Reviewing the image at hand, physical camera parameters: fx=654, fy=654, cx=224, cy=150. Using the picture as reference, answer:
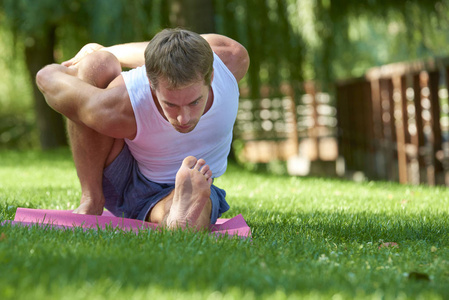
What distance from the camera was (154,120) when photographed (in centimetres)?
319

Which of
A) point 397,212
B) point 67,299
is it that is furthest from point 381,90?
point 67,299

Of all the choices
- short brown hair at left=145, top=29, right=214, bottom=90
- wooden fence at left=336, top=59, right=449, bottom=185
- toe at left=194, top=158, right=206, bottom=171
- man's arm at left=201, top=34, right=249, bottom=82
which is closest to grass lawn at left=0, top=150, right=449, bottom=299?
toe at left=194, top=158, right=206, bottom=171

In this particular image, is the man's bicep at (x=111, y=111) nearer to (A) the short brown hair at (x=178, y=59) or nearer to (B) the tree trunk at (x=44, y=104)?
(A) the short brown hair at (x=178, y=59)

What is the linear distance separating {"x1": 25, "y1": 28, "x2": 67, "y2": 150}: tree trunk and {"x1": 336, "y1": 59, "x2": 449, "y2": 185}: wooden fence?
563 centimetres

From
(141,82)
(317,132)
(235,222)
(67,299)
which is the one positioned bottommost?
(317,132)

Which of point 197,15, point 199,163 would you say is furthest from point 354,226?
point 197,15

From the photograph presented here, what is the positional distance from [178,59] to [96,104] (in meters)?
0.49

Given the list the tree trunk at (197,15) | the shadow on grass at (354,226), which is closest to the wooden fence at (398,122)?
the tree trunk at (197,15)

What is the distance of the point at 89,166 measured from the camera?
3.52m

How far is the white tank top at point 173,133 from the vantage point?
10.3 ft

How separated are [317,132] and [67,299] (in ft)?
42.3

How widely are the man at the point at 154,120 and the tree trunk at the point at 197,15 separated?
207 inches

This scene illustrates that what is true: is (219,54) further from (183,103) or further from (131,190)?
(131,190)

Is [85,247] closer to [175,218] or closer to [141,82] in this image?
[175,218]
